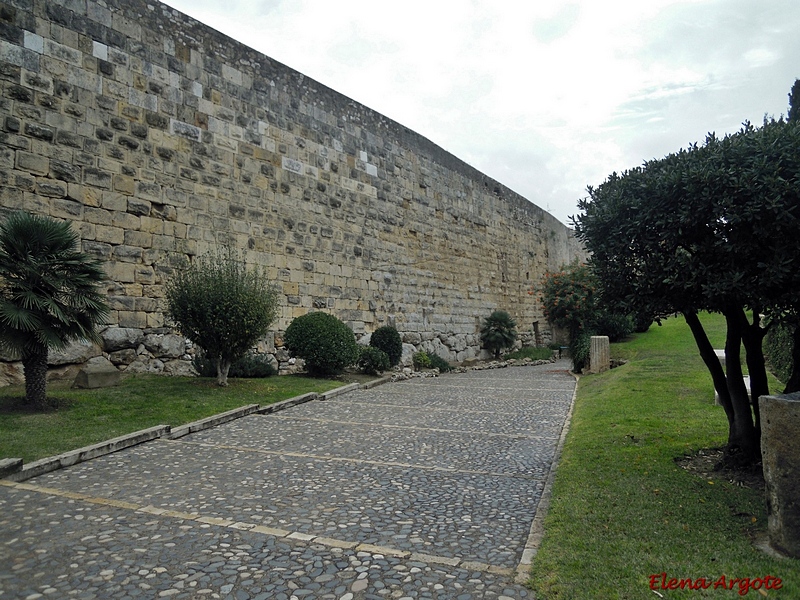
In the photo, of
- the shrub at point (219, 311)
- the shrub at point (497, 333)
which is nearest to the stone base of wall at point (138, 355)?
the shrub at point (219, 311)

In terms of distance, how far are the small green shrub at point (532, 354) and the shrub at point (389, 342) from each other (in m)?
6.65

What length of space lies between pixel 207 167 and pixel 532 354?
12994 millimetres

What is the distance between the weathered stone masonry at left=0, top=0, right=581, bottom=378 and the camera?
26.4 ft

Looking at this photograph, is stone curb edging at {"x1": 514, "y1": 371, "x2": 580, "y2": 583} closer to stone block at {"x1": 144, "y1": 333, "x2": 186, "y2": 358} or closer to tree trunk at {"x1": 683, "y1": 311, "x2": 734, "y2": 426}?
tree trunk at {"x1": 683, "y1": 311, "x2": 734, "y2": 426}

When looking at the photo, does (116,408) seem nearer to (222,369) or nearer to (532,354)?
(222,369)

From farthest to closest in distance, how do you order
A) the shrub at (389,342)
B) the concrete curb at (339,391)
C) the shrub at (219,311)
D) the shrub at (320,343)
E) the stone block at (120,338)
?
the shrub at (389,342), the shrub at (320,343), the concrete curb at (339,391), the stone block at (120,338), the shrub at (219,311)

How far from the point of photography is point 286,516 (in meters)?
3.87

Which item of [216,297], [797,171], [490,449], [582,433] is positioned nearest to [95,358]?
[216,297]

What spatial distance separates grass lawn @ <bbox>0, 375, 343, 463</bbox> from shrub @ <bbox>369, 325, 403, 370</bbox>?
140 inches

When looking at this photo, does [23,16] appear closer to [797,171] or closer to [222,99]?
[222,99]

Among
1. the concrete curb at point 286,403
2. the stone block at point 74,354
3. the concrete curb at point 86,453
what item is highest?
the stone block at point 74,354

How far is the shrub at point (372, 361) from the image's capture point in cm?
1212

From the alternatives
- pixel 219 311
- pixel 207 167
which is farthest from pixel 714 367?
pixel 207 167

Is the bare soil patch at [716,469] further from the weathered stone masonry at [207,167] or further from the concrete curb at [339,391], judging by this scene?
the weathered stone masonry at [207,167]
